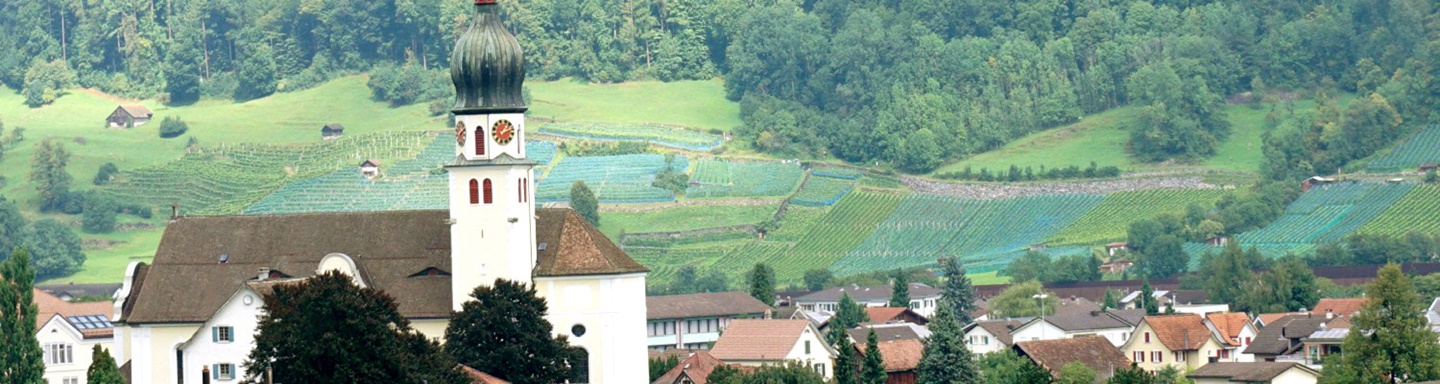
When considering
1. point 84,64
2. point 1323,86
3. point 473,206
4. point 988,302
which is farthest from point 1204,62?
point 473,206

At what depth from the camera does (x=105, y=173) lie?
161250 mm

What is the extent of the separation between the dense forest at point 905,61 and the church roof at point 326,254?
77032 mm

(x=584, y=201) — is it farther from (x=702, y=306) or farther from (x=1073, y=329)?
(x=1073, y=329)

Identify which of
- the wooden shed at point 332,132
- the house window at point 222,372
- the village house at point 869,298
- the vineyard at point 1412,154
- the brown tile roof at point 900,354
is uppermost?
the wooden shed at point 332,132

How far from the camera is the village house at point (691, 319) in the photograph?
102375 millimetres

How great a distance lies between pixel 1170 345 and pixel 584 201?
45296mm

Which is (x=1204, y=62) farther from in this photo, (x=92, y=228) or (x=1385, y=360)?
(x=1385, y=360)

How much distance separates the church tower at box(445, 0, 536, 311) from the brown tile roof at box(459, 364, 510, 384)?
4138 mm

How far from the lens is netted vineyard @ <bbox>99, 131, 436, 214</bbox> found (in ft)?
507

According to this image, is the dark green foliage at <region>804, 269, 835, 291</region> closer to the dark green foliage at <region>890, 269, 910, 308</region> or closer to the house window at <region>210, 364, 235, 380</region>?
the dark green foliage at <region>890, 269, 910, 308</region>

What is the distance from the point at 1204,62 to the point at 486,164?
99.3m

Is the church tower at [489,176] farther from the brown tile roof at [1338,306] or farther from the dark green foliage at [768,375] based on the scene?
the brown tile roof at [1338,306]

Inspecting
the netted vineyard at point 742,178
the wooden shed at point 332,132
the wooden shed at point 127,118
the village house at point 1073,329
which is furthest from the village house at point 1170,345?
the wooden shed at point 127,118

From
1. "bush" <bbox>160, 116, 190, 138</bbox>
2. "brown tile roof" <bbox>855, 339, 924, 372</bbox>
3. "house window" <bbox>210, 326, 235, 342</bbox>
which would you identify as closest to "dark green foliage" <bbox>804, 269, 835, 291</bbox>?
"brown tile roof" <bbox>855, 339, 924, 372</bbox>
